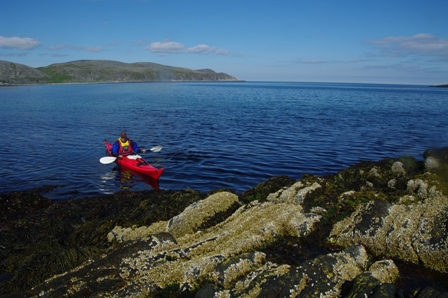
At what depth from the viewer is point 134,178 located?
1809 centimetres

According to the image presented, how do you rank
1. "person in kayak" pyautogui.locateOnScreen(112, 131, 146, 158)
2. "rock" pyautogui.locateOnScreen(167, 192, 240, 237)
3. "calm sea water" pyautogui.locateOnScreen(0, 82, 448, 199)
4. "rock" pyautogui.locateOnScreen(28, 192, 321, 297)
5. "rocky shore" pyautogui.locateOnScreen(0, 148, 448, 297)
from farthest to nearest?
"person in kayak" pyautogui.locateOnScreen(112, 131, 146, 158), "calm sea water" pyautogui.locateOnScreen(0, 82, 448, 199), "rock" pyautogui.locateOnScreen(167, 192, 240, 237), "rock" pyautogui.locateOnScreen(28, 192, 321, 297), "rocky shore" pyautogui.locateOnScreen(0, 148, 448, 297)

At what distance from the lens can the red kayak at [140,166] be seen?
56.8ft

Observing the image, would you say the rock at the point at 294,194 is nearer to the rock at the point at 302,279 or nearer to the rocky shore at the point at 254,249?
the rocky shore at the point at 254,249

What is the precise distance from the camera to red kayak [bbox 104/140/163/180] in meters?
17.3

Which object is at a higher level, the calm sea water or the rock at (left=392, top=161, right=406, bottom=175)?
the rock at (left=392, top=161, right=406, bottom=175)

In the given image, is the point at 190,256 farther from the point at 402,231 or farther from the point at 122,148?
the point at 122,148

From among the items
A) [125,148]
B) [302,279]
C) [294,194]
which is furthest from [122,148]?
[302,279]

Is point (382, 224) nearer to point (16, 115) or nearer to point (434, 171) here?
point (434, 171)

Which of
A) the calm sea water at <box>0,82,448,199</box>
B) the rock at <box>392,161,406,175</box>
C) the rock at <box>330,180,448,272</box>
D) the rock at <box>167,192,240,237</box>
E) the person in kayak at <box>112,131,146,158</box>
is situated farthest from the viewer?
the person in kayak at <box>112,131,146,158</box>

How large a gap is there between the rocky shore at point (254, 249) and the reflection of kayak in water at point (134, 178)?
6390mm

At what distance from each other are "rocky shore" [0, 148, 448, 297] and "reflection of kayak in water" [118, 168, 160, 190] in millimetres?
6390

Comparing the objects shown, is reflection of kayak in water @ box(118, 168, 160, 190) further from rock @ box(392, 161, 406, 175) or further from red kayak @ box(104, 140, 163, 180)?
rock @ box(392, 161, 406, 175)

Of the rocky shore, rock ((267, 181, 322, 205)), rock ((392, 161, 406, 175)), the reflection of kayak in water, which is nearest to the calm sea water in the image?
the reflection of kayak in water

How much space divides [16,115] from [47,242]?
42812mm
